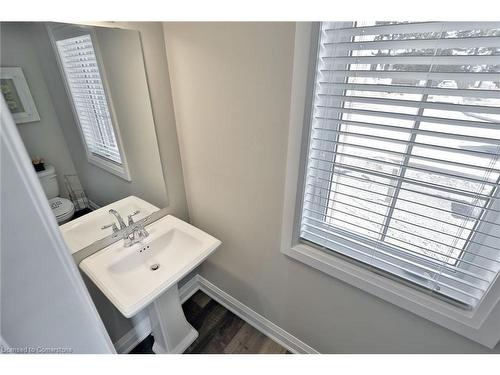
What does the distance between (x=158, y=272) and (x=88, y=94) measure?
2.97ft

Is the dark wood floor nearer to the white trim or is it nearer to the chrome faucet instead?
the white trim

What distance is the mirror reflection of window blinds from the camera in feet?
3.01

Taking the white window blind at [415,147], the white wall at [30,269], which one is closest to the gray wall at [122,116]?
the white wall at [30,269]

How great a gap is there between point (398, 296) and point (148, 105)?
1.41 meters

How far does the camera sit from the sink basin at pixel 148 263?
3.03 feet

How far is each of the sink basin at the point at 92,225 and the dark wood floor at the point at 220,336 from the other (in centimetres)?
84

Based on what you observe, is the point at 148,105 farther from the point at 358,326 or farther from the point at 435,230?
the point at 358,326

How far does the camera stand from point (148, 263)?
Result: 1211 mm

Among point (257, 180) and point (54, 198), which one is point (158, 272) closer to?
point (54, 198)

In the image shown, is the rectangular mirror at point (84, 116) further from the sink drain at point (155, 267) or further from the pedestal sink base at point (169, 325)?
the pedestal sink base at point (169, 325)

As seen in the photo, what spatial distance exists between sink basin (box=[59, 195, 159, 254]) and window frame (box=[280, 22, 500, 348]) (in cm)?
85

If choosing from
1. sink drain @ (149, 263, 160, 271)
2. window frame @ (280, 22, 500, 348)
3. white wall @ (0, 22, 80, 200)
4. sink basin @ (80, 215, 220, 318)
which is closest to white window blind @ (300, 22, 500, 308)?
window frame @ (280, 22, 500, 348)

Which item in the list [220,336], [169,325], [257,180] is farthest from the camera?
[220,336]

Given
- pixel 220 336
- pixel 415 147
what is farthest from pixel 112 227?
pixel 415 147
